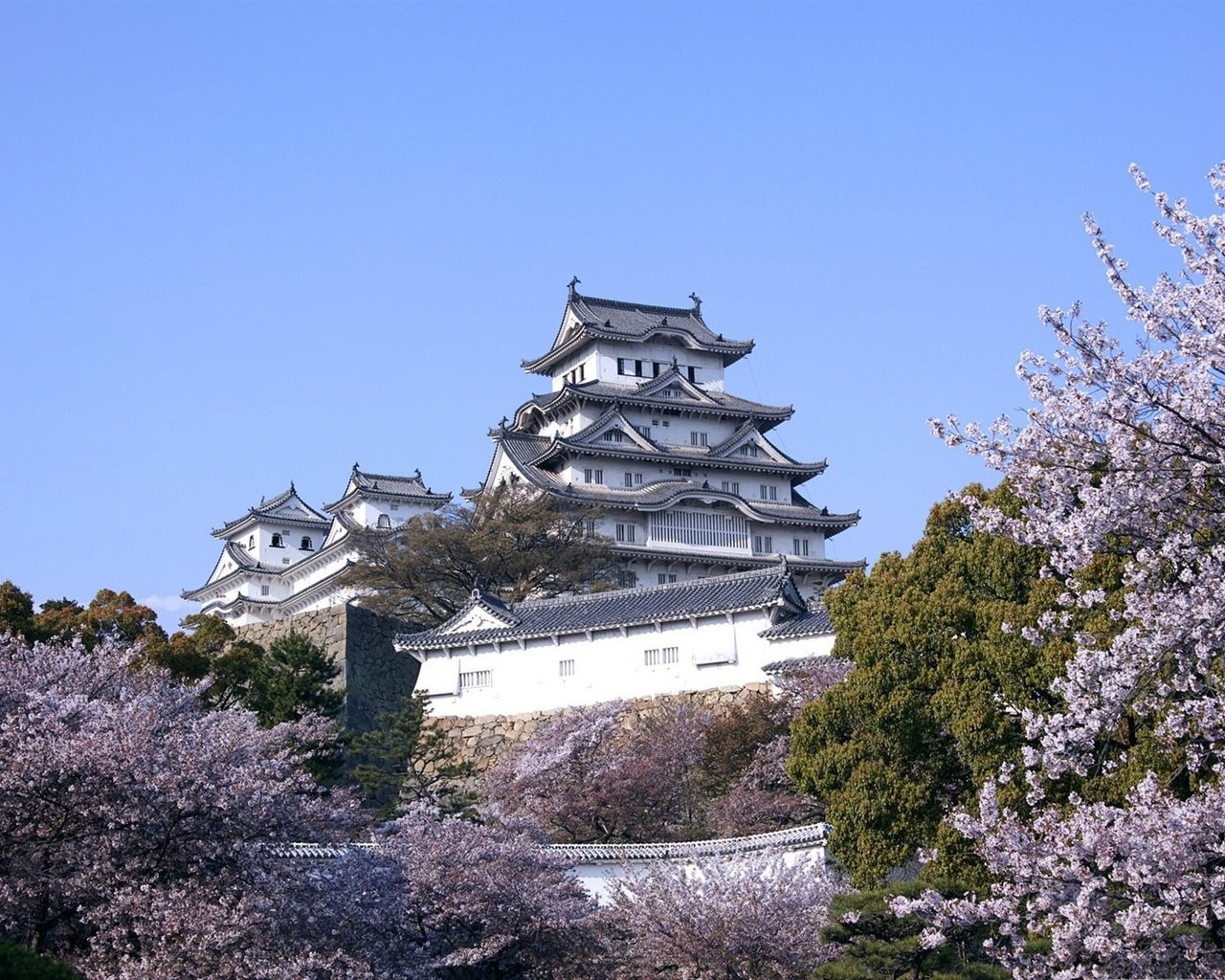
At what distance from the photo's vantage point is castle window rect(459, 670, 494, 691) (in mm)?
30688

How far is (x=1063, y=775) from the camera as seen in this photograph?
14992 mm

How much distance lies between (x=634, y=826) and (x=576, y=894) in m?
6.23

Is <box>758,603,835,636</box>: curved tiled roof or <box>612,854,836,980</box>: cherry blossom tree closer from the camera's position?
<box>612,854,836,980</box>: cherry blossom tree

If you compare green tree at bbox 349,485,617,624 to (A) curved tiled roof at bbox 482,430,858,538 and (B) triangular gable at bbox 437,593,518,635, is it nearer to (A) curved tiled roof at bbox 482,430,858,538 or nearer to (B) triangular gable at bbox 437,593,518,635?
(A) curved tiled roof at bbox 482,430,858,538

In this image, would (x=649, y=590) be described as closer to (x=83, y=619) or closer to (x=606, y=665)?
(x=606, y=665)

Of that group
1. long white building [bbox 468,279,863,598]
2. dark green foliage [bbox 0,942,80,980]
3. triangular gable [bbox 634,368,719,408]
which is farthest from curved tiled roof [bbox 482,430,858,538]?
dark green foliage [bbox 0,942,80,980]

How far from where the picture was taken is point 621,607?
30.5m

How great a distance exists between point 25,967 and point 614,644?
2188cm

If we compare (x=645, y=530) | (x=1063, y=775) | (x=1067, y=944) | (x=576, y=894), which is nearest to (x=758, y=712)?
(x=576, y=894)

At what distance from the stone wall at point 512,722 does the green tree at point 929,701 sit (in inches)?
416

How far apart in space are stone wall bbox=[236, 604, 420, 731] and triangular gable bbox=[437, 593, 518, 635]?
2.15 meters

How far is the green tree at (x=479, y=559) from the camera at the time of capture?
36.7 m

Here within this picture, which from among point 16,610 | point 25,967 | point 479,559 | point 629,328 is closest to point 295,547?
point 629,328

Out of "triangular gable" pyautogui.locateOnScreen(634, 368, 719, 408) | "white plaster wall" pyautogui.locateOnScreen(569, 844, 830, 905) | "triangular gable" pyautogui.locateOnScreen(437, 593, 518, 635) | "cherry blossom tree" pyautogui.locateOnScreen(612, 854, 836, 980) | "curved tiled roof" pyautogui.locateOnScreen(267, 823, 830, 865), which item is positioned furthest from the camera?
"triangular gable" pyautogui.locateOnScreen(634, 368, 719, 408)
